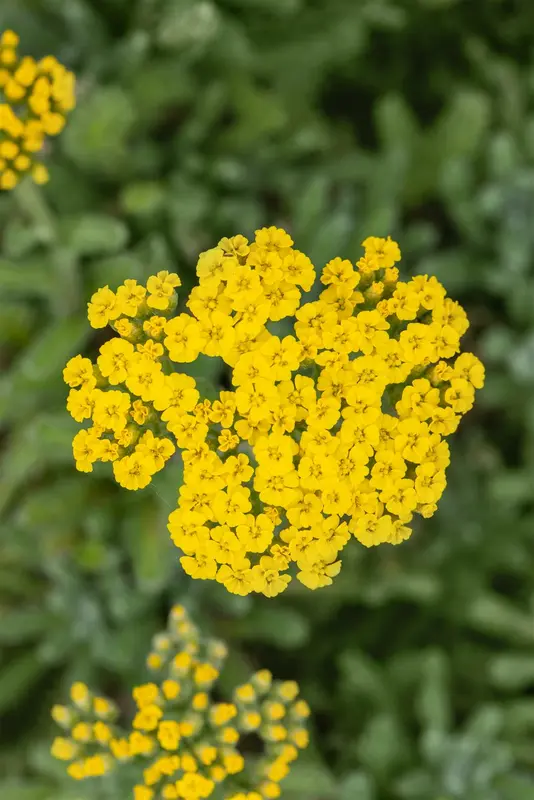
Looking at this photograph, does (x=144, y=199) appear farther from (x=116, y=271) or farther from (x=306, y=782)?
(x=306, y=782)

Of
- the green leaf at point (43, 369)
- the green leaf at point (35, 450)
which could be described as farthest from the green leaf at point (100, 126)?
the green leaf at point (35, 450)

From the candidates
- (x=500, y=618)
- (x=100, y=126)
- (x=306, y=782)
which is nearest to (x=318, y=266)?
(x=100, y=126)

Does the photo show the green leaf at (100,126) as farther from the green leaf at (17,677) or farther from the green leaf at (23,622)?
the green leaf at (17,677)

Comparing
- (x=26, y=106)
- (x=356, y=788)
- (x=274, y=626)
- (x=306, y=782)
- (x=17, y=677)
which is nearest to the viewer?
(x=26, y=106)

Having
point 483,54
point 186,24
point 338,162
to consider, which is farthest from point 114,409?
point 483,54

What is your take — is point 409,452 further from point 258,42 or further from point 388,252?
point 258,42

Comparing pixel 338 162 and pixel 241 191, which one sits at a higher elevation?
pixel 338 162

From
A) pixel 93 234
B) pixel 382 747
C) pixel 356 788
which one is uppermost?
pixel 93 234

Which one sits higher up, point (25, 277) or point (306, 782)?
point (25, 277)
